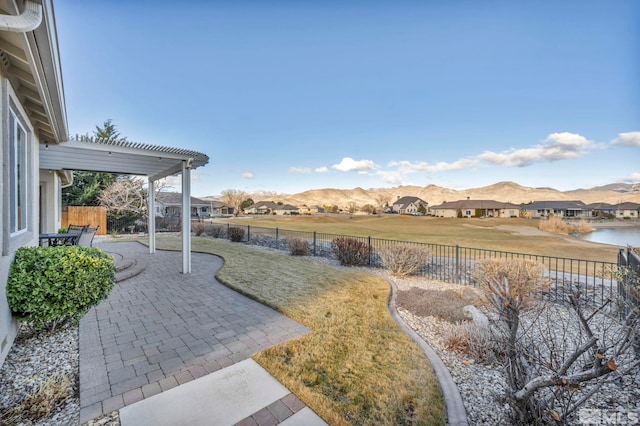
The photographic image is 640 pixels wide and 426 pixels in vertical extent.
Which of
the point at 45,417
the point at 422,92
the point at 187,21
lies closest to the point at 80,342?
the point at 45,417

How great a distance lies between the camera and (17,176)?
3.83 metres

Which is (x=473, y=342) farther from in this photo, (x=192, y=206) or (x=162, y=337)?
(x=192, y=206)

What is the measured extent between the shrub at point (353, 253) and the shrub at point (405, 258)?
107 cm

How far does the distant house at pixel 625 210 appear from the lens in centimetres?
4303

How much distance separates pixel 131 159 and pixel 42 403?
624 centimetres

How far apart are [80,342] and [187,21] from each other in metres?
9.26

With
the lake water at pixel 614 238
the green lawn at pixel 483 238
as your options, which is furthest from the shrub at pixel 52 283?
the lake water at pixel 614 238

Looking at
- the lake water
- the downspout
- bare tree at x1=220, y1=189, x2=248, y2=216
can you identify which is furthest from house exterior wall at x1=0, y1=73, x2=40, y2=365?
bare tree at x1=220, y1=189, x2=248, y2=216

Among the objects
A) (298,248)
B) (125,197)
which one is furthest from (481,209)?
(125,197)

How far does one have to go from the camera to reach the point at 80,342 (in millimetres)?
3516

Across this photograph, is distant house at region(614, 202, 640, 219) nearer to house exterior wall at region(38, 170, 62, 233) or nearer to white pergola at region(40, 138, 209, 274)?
white pergola at region(40, 138, 209, 274)

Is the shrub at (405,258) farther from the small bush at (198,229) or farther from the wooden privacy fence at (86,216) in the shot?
the wooden privacy fence at (86,216)

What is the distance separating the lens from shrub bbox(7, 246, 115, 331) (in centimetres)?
309

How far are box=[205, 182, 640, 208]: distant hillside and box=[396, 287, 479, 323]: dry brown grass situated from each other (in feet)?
196
